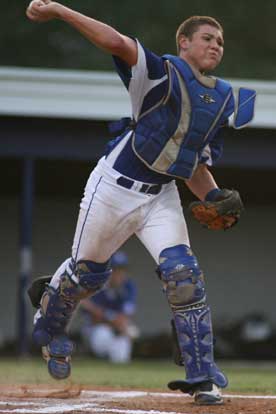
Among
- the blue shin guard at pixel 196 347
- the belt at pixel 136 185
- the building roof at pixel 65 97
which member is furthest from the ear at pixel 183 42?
the building roof at pixel 65 97

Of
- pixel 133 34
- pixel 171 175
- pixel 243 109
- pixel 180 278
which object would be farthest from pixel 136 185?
pixel 133 34

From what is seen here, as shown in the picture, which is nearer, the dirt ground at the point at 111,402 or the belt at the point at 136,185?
the dirt ground at the point at 111,402

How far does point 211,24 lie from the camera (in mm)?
5430

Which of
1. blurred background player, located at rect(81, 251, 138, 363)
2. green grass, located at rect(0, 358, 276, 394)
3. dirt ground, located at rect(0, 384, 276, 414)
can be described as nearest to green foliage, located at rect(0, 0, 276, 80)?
blurred background player, located at rect(81, 251, 138, 363)

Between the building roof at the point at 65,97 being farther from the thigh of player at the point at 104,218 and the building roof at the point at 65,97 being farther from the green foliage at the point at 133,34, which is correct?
the green foliage at the point at 133,34

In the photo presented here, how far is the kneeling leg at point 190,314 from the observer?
5285mm

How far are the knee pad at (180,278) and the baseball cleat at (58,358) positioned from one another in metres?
0.89

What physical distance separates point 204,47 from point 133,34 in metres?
17.5

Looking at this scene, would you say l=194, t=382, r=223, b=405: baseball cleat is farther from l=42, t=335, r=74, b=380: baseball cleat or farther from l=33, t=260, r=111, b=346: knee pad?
l=42, t=335, r=74, b=380: baseball cleat

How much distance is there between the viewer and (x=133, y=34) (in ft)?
74.4

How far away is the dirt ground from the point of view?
16.8ft

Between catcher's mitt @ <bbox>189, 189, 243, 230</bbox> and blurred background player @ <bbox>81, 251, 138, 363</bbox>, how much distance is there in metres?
6.67

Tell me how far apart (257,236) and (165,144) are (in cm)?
1023

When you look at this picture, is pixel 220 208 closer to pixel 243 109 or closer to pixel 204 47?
pixel 243 109
